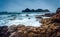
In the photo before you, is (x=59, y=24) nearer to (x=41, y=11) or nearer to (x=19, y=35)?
(x=19, y=35)

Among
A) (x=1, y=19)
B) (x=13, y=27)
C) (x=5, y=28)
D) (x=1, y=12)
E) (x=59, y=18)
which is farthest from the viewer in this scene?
(x=1, y=12)

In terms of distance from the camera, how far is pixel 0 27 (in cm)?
877

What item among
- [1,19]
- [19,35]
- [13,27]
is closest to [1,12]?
[1,19]

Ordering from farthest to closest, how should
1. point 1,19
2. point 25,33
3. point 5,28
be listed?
1. point 1,19
2. point 5,28
3. point 25,33

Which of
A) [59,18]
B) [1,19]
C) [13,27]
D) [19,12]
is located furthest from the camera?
[19,12]

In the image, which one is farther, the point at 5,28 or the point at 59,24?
the point at 5,28

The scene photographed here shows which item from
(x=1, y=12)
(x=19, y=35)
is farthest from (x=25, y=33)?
(x=1, y=12)

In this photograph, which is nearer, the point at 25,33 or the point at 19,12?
the point at 25,33

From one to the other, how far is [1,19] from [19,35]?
164 inches

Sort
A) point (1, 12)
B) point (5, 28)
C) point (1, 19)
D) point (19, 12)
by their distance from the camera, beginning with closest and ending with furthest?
1. point (5, 28)
2. point (1, 19)
3. point (1, 12)
4. point (19, 12)

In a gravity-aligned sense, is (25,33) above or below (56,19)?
below

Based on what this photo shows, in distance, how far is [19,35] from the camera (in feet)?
21.6

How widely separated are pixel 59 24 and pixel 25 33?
171 cm

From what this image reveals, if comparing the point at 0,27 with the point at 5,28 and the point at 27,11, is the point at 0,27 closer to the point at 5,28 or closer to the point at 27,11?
the point at 5,28
